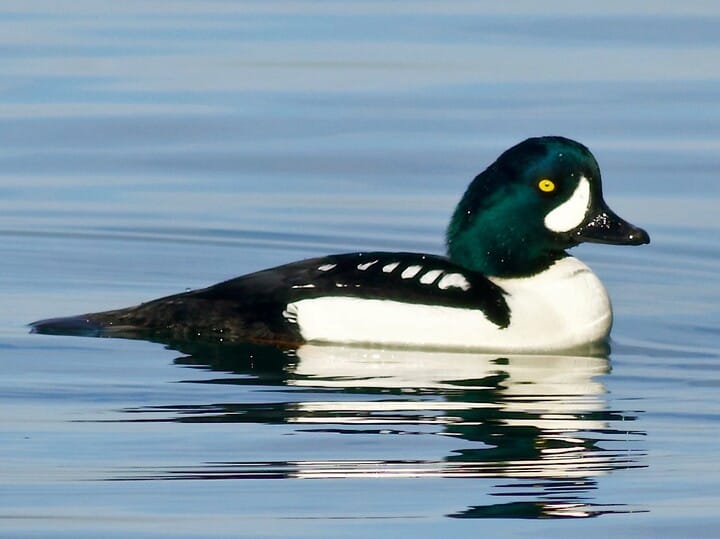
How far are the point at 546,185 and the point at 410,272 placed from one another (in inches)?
36.2

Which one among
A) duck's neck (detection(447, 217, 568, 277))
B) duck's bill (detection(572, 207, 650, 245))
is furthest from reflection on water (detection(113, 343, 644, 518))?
duck's bill (detection(572, 207, 650, 245))

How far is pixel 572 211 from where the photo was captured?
10.7m

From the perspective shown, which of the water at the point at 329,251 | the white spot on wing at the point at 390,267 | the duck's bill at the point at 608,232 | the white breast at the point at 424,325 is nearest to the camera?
the water at the point at 329,251

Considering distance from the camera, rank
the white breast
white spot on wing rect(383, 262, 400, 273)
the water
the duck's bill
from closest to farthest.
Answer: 1. the water
2. the white breast
3. white spot on wing rect(383, 262, 400, 273)
4. the duck's bill

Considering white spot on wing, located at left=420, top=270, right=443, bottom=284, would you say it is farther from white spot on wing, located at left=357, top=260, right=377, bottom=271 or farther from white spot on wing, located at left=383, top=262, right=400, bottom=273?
white spot on wing, located at left=357, top=260, right=377, bottom=271

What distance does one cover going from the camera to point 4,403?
351 inches

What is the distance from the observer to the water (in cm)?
757

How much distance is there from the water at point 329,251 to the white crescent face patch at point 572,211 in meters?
0.68

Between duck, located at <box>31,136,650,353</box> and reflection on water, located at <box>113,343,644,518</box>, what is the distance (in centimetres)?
10

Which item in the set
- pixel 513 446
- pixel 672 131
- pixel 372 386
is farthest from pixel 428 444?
pixel 672 131

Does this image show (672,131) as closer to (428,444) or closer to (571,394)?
(571,394)

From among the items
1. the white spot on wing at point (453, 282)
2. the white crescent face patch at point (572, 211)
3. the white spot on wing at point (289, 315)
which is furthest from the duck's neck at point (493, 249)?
the white spot on wing at point (289, 315)

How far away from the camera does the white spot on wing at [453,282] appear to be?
10.2 metres

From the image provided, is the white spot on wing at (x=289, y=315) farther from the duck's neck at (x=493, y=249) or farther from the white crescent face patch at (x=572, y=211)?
the white crescent face patch at (x=572, y=211)
